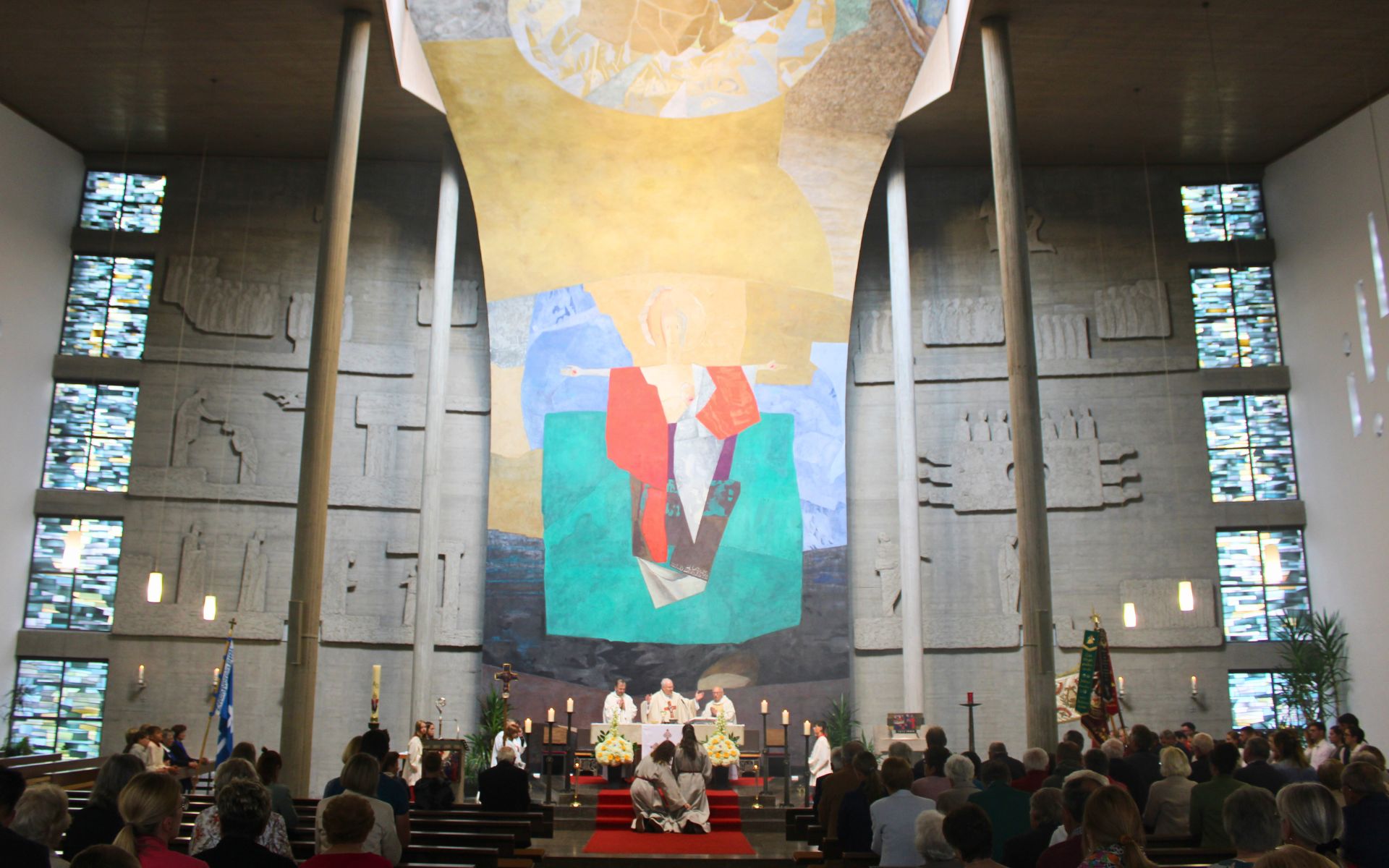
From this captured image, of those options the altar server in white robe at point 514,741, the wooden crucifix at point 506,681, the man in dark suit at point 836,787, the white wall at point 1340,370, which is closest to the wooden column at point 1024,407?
the man in dark suit at point 836,787

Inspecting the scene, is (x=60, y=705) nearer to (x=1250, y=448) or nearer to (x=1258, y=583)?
(x=1258, y=583)

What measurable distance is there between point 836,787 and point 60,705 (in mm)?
14492

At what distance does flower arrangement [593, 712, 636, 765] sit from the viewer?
46.6 ft

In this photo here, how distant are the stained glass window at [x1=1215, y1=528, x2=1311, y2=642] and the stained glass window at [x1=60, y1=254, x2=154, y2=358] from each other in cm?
1774

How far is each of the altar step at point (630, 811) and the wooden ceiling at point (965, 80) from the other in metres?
10.4

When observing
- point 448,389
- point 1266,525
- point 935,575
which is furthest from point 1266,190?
point 448,389

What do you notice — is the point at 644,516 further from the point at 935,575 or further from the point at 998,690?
the point at 998,690

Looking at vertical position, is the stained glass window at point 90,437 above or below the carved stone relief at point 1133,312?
below

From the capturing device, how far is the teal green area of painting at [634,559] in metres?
17.9

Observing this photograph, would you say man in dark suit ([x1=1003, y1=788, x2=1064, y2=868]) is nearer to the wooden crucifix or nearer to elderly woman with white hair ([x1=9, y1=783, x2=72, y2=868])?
elderly woman with white hair ([x1=9, y1=783, x2=72, y2=868])

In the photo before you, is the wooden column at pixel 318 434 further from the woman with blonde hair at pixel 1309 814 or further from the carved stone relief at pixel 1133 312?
the carved stone relief at pixel 1133 312

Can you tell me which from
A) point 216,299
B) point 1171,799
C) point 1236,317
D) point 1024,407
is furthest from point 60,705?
point 1236,317

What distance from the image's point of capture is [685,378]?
18.7m

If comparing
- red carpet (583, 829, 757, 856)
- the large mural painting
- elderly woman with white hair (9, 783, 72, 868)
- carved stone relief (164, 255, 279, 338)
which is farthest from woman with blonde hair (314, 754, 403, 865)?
carved stone relief (164, 255, 279, 338)
